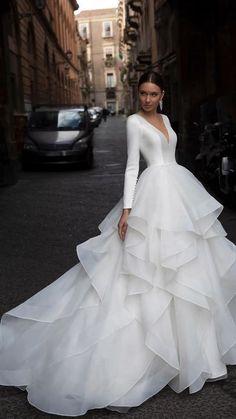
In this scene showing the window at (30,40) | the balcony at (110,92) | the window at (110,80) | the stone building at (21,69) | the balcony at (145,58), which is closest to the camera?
the stone building at (21,69)

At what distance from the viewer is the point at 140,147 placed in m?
3.11

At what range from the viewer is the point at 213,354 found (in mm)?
2982

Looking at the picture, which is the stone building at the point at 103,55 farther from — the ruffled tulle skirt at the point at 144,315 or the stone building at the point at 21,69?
the ruffled tulle skirt at the point at 144,315

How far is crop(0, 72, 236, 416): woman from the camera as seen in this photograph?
285cm

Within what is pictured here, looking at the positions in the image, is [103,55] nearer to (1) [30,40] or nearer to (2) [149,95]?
(1) [30,40]

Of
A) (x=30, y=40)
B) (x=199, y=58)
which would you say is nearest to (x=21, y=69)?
(x=30, y=40)

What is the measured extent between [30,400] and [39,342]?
1.14 ft

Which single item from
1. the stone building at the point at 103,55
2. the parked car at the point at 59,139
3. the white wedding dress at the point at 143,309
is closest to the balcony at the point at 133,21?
the parked car at the point at 59,139

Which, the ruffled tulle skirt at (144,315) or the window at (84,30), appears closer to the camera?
the ruffled tulle skirt at (144,315)

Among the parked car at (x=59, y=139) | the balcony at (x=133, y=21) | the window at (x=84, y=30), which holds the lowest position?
the parked car at (x=59, y=139)

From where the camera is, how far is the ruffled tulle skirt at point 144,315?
2.84 meters

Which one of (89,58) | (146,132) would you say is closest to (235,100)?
(146,132)

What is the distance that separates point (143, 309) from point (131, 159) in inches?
32.8

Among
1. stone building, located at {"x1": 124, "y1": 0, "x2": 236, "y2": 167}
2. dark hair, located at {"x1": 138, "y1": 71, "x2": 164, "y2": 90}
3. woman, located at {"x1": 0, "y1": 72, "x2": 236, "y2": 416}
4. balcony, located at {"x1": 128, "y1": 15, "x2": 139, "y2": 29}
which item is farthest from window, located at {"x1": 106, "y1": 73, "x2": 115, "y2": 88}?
woman, located at {"x1": 0, "y1": 72, "x2": 236, "y2": 416}
